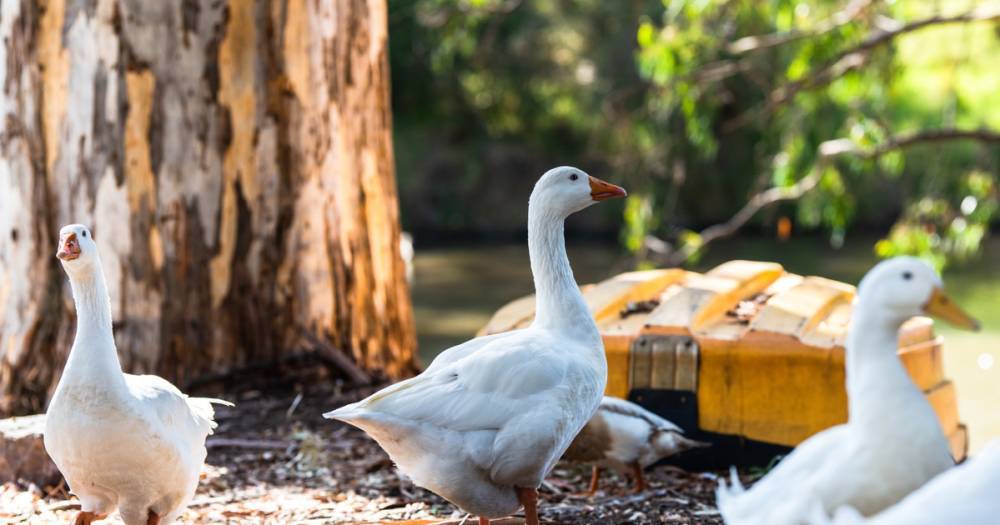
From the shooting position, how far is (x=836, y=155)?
9.08m

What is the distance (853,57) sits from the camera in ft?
31.7

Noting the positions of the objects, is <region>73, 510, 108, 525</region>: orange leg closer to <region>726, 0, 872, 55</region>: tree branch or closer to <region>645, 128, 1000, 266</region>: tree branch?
<region>645, 128, 1000, 266</region>: tree branch

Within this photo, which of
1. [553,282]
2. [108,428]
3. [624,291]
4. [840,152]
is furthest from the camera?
[840,152]

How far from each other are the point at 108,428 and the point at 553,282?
59.6 inches

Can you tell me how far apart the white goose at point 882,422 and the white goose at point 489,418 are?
0.90 meters

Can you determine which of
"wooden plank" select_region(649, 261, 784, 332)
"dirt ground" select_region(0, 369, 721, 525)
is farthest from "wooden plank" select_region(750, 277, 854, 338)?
"dirt ground" select_region(0, 369, 721, 525)

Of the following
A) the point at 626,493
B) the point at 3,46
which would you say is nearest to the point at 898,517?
the point at 626,493

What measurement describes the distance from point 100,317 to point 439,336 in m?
12.0

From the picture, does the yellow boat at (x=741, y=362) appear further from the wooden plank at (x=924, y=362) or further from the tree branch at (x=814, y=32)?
the tree branch at (x=814, y=32)

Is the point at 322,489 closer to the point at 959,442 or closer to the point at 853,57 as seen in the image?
the point at 959,442

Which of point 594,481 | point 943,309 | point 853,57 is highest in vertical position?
point 853,57

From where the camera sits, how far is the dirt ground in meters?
4.07

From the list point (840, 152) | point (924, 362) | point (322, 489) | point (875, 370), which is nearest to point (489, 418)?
point (875, 370)

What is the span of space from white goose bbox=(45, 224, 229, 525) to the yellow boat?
72.1 inches
